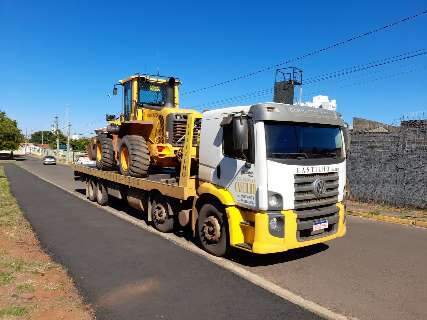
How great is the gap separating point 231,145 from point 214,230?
5.23ft

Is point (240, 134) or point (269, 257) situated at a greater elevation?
point (240, 134)

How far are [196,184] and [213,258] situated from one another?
1.60 metres

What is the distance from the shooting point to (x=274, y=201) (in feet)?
20.9

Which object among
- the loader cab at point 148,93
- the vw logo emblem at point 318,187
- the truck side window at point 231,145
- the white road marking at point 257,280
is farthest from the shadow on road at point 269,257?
the loader cab at point 148,93

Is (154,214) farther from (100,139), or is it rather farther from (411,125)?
(411,125)

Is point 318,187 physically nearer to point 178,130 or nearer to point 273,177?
point 273,177

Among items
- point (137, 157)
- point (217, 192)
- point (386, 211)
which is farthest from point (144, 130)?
point (386, 211)

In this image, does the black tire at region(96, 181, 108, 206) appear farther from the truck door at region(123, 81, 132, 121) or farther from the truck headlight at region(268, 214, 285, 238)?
the truck headlight at region(268, 214, 285, 238)

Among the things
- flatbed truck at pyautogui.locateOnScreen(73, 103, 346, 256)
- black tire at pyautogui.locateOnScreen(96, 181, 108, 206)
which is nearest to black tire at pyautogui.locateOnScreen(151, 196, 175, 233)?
flatbed truck at pyautogui.locateOnScreen(73, 103, 346, 256)

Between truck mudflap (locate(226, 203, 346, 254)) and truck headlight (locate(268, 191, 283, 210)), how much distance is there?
0.09 meters

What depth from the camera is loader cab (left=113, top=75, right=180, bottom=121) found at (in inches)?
471

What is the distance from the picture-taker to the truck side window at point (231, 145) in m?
6.48

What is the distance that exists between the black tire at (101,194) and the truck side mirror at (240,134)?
810 centimetres

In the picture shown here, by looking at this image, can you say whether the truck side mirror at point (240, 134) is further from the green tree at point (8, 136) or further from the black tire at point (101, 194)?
the green tree at point (8, 136)
